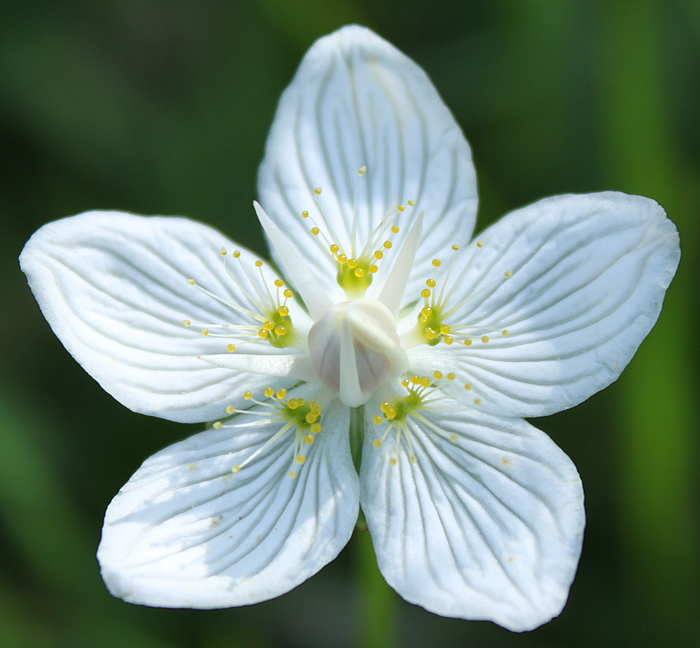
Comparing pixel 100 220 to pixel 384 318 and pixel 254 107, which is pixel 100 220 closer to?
pixel 384 318

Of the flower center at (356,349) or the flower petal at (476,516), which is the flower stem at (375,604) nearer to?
the flower petal at (476,516)

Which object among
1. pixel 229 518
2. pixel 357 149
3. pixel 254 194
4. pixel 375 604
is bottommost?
pixel 375 604

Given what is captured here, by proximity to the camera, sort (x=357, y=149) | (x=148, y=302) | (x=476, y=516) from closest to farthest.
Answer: (x=476, y=516) < (x=148, y=302) < (x=357, y=149)

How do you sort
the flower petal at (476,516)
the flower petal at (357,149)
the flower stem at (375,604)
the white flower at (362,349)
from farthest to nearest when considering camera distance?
the flower petal at (357,149), the flower stem at (375,604), the white flower at (362,349), the flower petal at (476,516)

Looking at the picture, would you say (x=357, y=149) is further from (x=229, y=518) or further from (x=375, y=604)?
(x=375, y=604)

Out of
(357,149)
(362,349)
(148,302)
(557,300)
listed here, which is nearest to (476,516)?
(362,349)

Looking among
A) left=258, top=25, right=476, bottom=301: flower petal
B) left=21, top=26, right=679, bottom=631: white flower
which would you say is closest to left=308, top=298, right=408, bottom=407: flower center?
left=21, top=26, right=679, bottom=631: white flower

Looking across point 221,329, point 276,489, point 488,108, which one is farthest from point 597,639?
point 488,108

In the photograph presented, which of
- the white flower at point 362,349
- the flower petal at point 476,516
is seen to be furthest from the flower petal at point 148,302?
the flower petal at point 476,516
